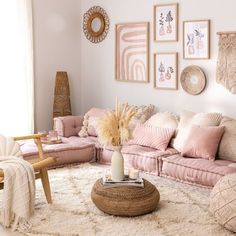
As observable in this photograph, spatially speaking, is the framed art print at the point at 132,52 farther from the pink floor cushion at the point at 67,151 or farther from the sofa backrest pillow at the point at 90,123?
the pink floor cushion at the point at 67,151

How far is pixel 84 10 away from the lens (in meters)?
7.61

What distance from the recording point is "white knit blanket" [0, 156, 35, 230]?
413cm

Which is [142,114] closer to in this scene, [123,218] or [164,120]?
[164,120]

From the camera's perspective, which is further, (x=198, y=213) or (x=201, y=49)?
(x=201, y=49)

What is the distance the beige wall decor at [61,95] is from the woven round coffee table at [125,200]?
323 cm

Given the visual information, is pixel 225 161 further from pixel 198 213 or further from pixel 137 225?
pixel 137 225

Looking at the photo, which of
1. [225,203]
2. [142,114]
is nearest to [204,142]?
[142,114]

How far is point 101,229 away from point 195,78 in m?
2.91

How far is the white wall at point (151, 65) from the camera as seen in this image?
594 centimetres

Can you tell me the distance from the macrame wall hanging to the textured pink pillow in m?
0.90

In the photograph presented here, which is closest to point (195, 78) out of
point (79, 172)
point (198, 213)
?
point (79, 172)

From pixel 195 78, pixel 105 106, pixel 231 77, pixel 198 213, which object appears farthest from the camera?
pixel 105 106

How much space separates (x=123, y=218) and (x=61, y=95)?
3507 mm

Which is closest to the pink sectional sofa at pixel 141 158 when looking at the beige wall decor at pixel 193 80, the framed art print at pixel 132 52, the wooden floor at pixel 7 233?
the beige wall decor at pixel 193 80
